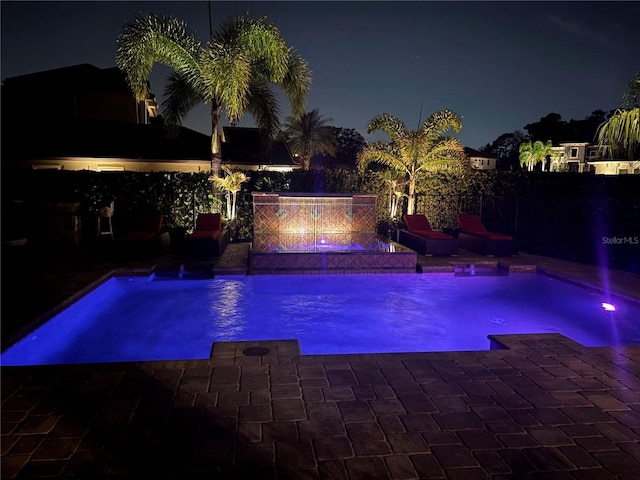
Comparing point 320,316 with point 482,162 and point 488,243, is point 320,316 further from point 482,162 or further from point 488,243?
point 482,162

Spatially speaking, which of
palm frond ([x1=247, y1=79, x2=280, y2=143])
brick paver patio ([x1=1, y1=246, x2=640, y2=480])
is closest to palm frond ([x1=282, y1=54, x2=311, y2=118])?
palm frond ([x1=247, y1=79, x2=280, y2=143])

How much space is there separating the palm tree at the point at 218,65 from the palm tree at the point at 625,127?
27.6 ft

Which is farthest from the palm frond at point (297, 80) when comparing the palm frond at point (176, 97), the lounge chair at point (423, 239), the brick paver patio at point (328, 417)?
the brick paver patio at point (328, 417)

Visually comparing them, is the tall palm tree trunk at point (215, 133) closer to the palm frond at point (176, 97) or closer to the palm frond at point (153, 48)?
the palm frond at point (153, 48)

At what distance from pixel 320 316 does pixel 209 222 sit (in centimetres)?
564

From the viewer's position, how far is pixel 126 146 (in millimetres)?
20859

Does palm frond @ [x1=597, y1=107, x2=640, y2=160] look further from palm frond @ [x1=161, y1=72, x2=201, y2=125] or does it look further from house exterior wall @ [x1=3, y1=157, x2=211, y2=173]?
house exterior wall @ [x1=3, y1=157, x2=211, y2=173]

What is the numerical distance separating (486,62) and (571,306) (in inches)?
473

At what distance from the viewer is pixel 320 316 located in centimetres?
787

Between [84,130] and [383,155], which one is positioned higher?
[84,130]

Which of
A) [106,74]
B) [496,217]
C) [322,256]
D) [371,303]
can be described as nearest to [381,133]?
[496,217]

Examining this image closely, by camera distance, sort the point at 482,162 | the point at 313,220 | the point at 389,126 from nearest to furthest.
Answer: the point at 313,220
the point at 389,126
the point at 482,162

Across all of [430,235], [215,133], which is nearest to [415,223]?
[430,235]

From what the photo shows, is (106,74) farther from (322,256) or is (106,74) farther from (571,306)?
(571,306)
